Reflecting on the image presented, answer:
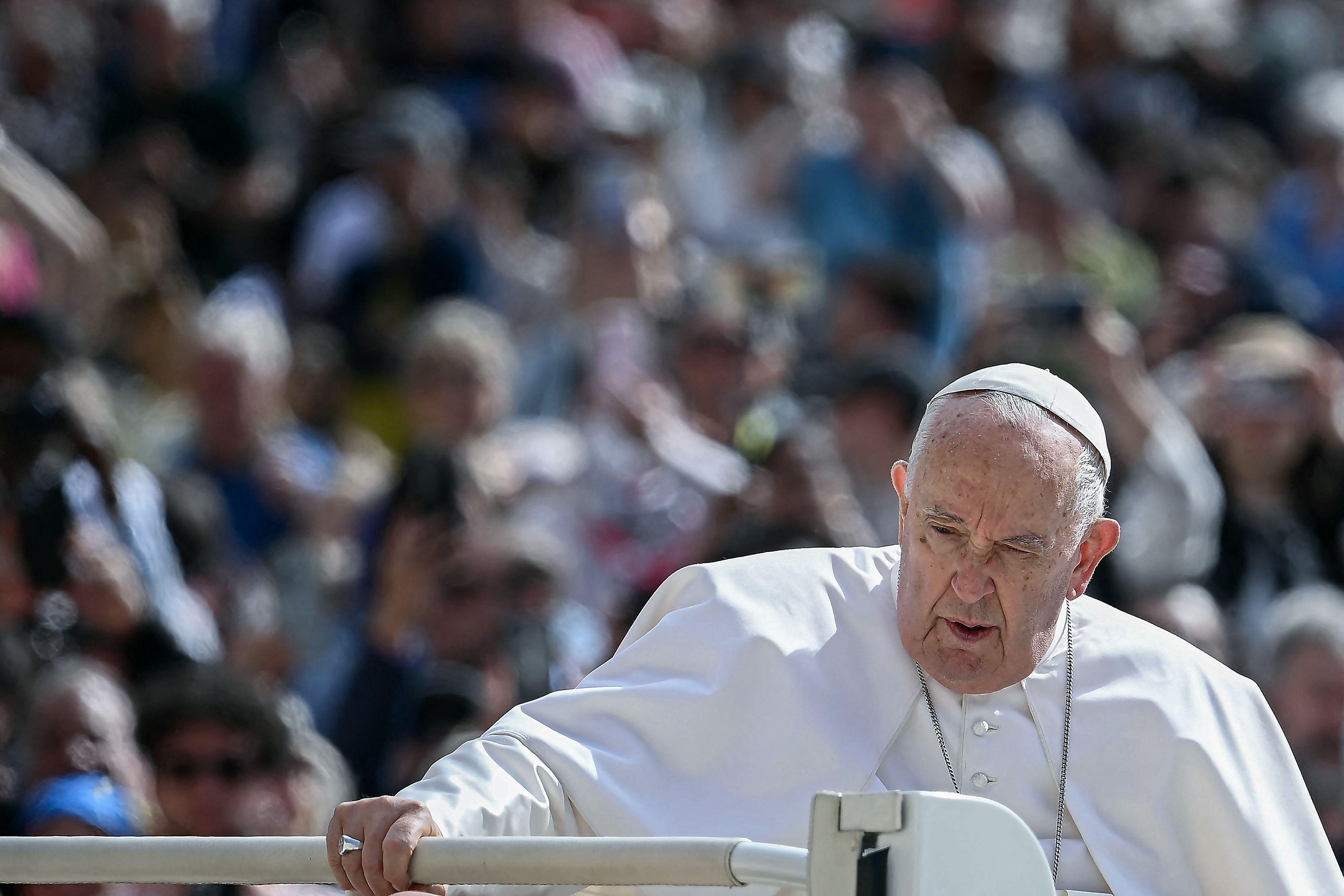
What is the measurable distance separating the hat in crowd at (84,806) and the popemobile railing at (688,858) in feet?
5.86

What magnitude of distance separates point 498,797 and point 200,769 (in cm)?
201

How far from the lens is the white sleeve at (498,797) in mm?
3334

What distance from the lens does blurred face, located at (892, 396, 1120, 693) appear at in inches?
143

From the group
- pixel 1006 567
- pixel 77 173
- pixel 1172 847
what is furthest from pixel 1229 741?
pixel 77 173

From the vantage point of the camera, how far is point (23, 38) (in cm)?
921

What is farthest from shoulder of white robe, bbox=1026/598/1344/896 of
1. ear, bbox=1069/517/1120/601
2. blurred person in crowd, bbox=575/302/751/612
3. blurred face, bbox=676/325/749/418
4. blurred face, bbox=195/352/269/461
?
blurred face, bbox=195/352/269/461

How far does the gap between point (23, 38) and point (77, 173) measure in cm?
74

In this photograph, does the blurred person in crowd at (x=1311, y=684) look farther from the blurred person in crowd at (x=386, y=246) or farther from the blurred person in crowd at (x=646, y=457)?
the blurred person in crowd at (x=386, y=246)

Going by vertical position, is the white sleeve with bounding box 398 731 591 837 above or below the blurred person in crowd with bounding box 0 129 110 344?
above

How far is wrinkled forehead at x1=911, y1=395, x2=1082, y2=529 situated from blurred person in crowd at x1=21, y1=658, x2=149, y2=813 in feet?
7.56

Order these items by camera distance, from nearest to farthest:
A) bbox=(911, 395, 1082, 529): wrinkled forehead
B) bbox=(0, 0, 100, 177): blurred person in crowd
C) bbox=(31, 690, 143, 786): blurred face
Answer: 1. bbox=(911, 395, 1082, 529): wrinkled forehead
2. bbox=(31, 690, 143, 786): blurred face
3. bbox=(0, 0, 100, 177): blurred person in crowd

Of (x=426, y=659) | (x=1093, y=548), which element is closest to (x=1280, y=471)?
(x=426, y=659)

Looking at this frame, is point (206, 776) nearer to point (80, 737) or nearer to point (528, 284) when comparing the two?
point (80, 737)

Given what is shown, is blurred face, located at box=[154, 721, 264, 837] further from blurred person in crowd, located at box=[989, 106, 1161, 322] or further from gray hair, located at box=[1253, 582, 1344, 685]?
blurred person in crowd, located at box=[989, 106, 1161, 322]
